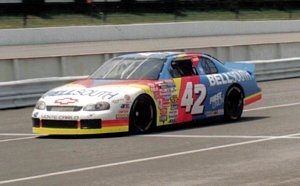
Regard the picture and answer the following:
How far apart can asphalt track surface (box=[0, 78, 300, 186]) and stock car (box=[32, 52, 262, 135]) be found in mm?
236

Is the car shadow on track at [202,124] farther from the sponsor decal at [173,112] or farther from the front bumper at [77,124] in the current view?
the front bumper at [77,124]

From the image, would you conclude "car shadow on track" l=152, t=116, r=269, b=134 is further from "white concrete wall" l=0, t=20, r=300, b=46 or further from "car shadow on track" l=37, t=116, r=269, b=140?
"white concrete wall" l=0, t=20, r=300, b=46

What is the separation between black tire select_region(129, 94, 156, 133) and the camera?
12.6 metres

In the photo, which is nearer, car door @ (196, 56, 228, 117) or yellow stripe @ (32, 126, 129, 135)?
→ yellow stripe @ (32, 126, 129, 135)

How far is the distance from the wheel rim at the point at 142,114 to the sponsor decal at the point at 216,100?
1595 mm

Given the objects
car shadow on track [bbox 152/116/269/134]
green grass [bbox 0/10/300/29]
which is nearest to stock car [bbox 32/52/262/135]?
car shadow on track [bbox 152/116/269/134]

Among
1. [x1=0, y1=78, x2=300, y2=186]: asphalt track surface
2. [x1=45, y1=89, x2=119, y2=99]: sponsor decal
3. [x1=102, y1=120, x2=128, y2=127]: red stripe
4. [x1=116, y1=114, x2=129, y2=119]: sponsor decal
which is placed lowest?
[x1=0, y1=78, x2=300, y2=186]: asphalt track surface

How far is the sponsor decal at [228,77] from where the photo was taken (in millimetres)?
14129

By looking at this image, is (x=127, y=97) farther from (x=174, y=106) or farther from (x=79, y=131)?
(x=174, y=106)

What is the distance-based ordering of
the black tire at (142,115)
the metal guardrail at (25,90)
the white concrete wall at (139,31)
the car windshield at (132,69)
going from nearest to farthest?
the black tire at (142,115), the car windshield at (132,69), the metal guardrail at (25,90), the white concrete wall at (139,31)

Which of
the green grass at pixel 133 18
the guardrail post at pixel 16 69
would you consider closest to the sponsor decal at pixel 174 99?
the guardrail post at pixel 16 69

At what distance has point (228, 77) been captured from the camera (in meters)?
14.5

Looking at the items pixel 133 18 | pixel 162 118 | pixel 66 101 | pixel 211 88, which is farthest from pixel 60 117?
pixel 133 18

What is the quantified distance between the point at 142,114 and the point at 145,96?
300mm
